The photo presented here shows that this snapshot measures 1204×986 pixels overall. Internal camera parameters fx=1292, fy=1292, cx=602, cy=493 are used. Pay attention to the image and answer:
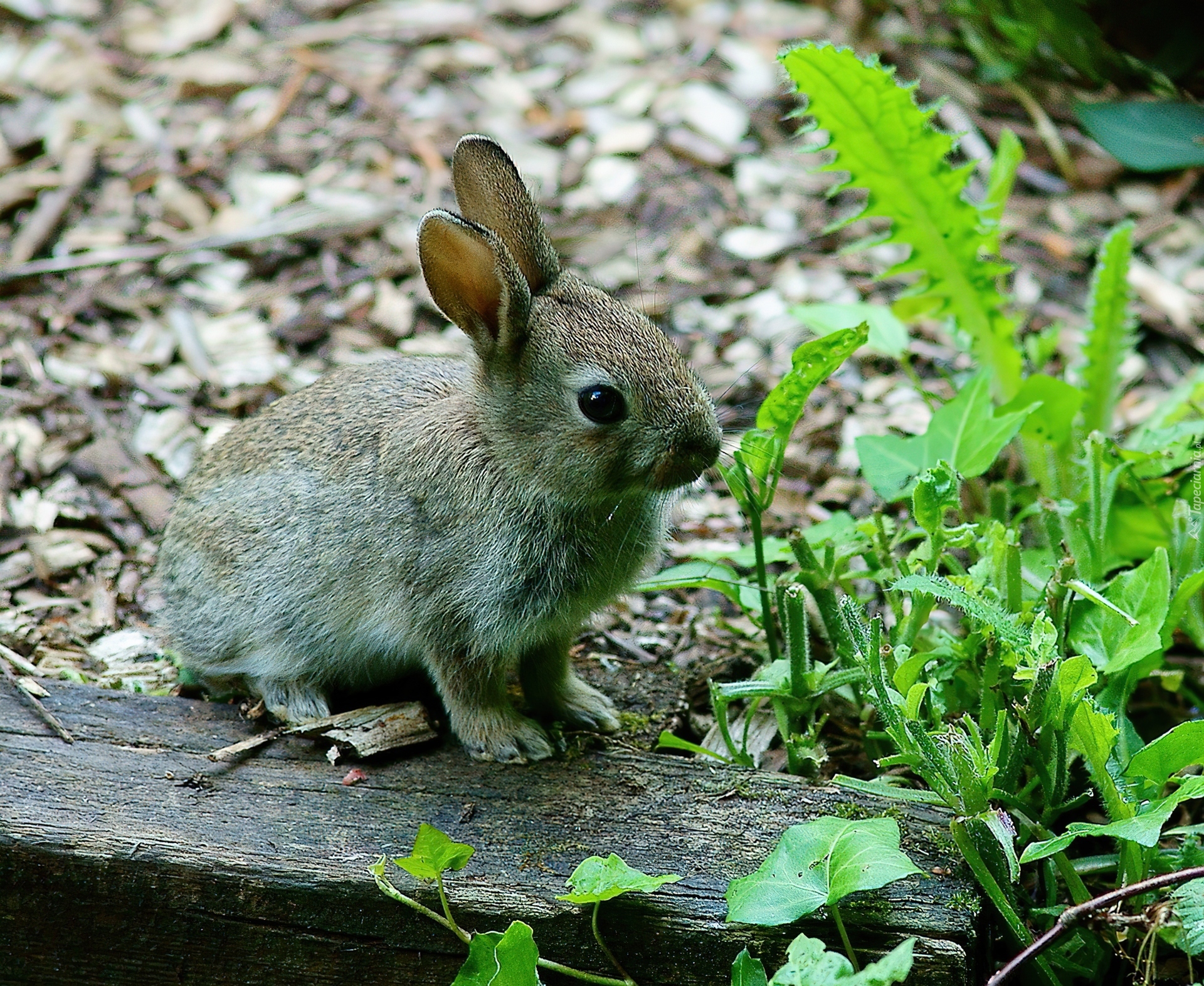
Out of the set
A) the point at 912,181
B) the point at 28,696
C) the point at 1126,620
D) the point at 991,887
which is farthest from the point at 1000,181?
the point at 28,696

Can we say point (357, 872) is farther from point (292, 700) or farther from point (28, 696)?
point (28, 696)

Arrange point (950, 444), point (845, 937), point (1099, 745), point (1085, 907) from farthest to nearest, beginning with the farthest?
1. point (950, 444)
2. point (1099, 745)
3. point (845, 937)
4. point (1085, 907)

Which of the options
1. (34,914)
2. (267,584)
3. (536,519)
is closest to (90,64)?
(267,584)

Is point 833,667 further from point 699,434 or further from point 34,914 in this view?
point 34,914

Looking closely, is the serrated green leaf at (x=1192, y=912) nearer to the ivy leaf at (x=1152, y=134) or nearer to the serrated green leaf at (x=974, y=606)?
the serrated green leaf at (x=974, y=606)

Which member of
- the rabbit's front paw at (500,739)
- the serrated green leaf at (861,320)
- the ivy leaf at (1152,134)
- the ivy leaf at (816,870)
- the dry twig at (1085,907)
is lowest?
the rabbit's front paw at (500,739)

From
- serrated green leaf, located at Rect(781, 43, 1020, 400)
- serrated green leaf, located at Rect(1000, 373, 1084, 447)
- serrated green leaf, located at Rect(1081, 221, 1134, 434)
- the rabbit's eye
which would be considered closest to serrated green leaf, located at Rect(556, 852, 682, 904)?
the rabbit's eye

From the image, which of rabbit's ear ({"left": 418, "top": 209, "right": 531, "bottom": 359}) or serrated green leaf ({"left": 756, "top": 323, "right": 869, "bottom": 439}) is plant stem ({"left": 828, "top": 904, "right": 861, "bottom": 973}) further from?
rabbit's ear ({"left": 418, "top": 209, "right": 531, "bottom": 359})

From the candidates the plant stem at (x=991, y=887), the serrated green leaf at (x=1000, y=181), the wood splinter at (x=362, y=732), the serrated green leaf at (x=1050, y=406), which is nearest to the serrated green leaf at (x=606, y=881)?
the plant stem at (x=991, y=887)
